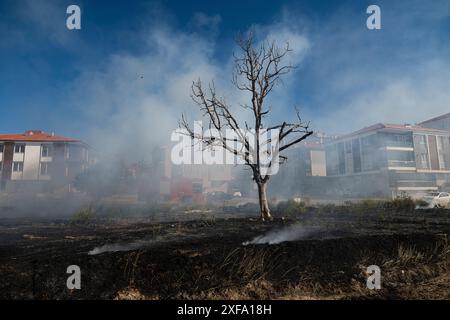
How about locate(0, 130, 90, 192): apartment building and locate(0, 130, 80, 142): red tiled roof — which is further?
locate(0, 130, 80, 142): red tiled roof

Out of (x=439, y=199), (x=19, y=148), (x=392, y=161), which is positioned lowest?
(x=439, y=199)

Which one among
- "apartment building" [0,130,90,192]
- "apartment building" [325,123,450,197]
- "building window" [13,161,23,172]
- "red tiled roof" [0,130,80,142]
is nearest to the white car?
"apartment building" [325,123,450,197]

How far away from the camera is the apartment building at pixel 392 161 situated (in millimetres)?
30938

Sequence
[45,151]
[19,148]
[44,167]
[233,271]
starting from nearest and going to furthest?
[233,271]
[44,167]
[45,151]
[19,148]

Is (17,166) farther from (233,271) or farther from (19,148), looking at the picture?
(233,271)

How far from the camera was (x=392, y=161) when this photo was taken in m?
31.5

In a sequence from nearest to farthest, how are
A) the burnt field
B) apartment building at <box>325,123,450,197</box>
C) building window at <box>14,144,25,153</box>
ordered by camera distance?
1. the burnt field
2. apartment building at <box>325,123,450,197</box>
3. building window at <box>14,144,25,153</box>

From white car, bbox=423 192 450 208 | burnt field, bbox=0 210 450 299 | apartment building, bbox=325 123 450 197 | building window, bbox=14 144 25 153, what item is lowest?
burnt field, bbox=0 210 450 299

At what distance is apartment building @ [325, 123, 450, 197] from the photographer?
1218 inches

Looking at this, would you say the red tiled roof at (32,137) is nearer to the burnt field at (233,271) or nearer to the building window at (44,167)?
the building window at (44,167)

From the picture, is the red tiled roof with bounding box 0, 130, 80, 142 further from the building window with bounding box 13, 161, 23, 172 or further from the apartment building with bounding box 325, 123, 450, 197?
the apartment building with bounding box 325, 123, 450, 197

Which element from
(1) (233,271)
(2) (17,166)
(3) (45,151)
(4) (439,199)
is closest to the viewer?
(1) (233,271)

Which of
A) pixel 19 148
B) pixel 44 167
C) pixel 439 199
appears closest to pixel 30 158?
pixel 44 167
